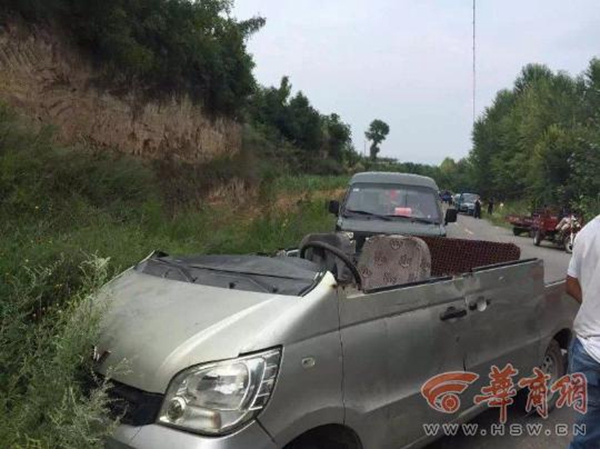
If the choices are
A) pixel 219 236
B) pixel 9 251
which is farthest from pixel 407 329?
pixel 219 236

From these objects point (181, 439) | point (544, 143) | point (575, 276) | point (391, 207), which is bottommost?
point (181, 439)

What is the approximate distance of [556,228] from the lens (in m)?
24.2

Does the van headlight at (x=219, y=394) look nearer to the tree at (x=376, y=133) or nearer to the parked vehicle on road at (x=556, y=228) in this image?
the parked vehicle on road at (x=556, y=228)

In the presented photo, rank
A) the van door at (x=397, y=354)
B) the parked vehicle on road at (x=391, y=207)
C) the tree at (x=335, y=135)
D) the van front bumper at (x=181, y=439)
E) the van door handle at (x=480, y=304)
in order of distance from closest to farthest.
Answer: the van front bumper at (x=181, y=439) → the van door at (x=397, y=354) → the van door handle at (x=480, y=304) → the parked vehicle on road at (x=391, y=207) → the tree at (x=335, y=135)

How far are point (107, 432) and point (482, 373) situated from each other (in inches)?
101

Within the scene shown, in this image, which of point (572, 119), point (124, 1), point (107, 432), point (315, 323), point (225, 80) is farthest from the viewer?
point (572, 119)

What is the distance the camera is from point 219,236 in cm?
1056

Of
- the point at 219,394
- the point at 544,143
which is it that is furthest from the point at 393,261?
the point at 544,143

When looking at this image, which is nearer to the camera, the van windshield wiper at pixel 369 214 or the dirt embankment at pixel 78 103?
the van windshield wiper at pixel 369 214

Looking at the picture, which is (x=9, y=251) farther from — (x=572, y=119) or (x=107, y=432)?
(x=572, y=119)

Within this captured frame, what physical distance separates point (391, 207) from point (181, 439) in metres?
7.69

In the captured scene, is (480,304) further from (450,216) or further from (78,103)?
(78,103)
